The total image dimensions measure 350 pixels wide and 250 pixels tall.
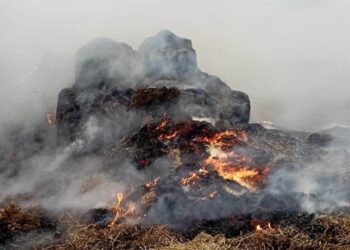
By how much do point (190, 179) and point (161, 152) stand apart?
169 cm

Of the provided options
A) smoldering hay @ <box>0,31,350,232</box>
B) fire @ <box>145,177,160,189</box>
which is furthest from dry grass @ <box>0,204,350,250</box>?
fire @ <box>145,177,160,189</box>

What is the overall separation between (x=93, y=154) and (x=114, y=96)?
2.65 metres

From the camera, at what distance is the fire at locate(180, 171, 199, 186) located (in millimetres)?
16188

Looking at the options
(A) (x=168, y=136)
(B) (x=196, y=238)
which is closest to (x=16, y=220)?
(A) (x=168, y=136)

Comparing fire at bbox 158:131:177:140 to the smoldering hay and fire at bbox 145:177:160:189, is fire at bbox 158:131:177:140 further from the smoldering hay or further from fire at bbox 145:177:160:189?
fire at bbox 145:177:160:189

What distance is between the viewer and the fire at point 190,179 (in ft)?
53.1

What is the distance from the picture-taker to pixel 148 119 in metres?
18.8

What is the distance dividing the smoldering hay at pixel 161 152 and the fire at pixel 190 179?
32 millimetres

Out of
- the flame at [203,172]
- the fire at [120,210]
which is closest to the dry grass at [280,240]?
the fire at [120,210]

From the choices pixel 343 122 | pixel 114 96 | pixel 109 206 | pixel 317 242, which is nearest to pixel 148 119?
pixel 114 96

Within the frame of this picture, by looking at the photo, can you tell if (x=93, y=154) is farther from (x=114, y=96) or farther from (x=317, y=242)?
(x=317, y=242)

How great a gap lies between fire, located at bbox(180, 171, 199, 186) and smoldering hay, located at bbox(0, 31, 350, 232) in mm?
32

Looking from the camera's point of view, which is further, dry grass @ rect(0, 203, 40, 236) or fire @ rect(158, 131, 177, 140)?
fire @ rect(158, 131, 177, 140)

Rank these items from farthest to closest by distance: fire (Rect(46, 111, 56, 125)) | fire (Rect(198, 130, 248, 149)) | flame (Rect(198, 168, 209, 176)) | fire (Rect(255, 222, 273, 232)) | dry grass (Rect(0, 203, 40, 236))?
1. fire (Rect(46, 111, 56, 125))
2. fire (Rect(198, 130, 248, 149))
3. flame (Rect(198, 168, 209, 176))
4. dry grass (Rect(0, 203, 40, 236))
5. fire (Rect(255, 222, 273, 232))
